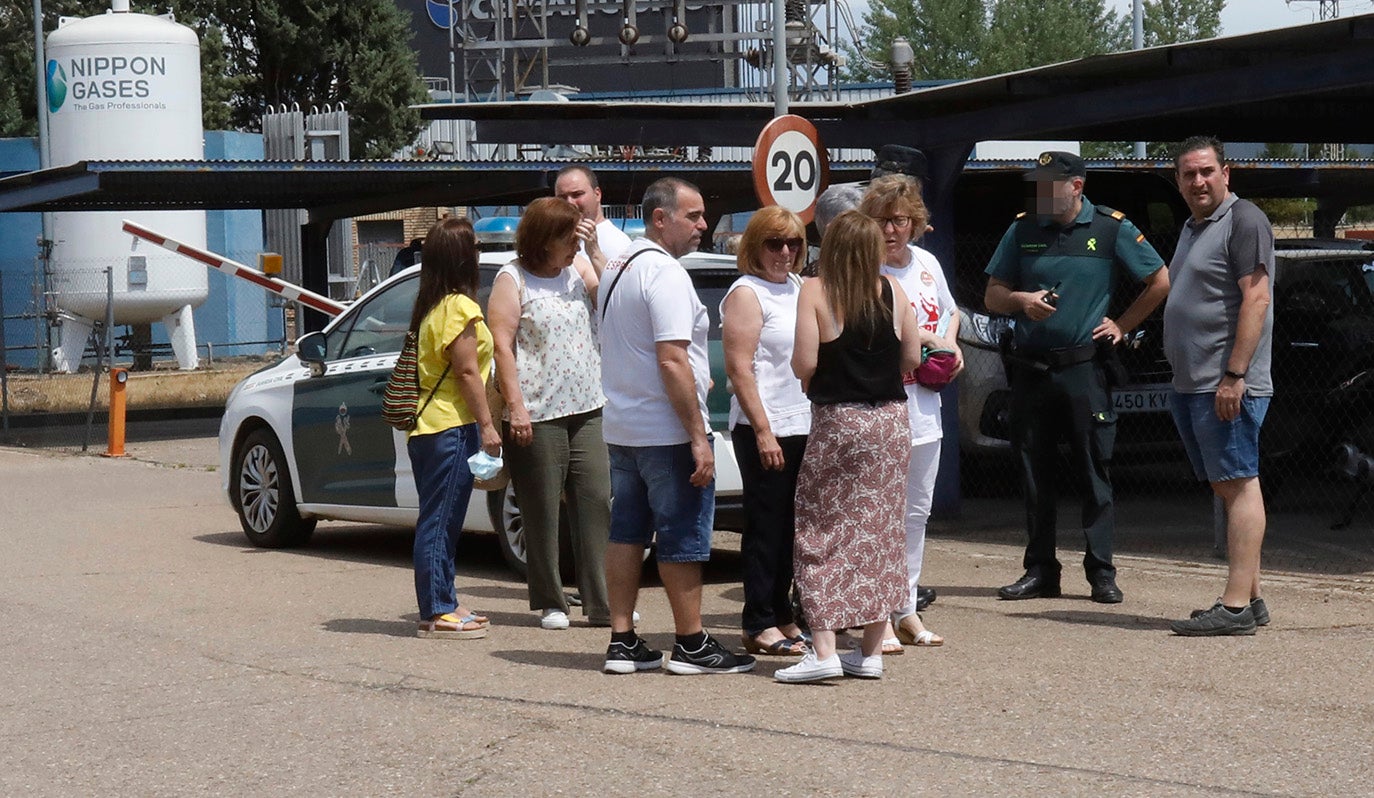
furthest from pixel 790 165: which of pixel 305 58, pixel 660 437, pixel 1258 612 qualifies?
pixel 305 58

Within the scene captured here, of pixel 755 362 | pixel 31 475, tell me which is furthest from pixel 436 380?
pixel 31 475

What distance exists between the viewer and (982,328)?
1209cm

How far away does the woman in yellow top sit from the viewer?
8.01 metres

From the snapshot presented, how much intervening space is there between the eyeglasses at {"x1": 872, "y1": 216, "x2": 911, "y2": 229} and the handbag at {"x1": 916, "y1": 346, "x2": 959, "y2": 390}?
52 centimetres

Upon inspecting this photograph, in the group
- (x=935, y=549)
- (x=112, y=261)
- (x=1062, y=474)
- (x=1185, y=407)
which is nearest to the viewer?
(x=1185, y=407)

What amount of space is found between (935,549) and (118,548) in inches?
194

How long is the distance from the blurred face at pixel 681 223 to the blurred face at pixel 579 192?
Result: 3.49 feet

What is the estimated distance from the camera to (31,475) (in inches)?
665

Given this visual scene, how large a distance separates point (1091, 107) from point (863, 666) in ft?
16.0

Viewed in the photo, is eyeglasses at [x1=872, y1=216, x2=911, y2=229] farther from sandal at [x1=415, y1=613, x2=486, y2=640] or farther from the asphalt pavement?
sandal at [x1=415, y1=613, x2=486, y2=640]

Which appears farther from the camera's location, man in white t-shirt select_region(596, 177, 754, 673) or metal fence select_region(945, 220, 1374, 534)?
metal fence select_region(945, 220, 1374, 534)

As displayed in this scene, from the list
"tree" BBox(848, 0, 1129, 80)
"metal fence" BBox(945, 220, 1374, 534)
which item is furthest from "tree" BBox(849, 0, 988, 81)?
"metal fence" BBox(945, 220, 1374, 534)

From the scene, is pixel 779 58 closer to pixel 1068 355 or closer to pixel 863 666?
pixel 1068 355

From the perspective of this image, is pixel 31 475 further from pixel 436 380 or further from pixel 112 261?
pixel 112 261
